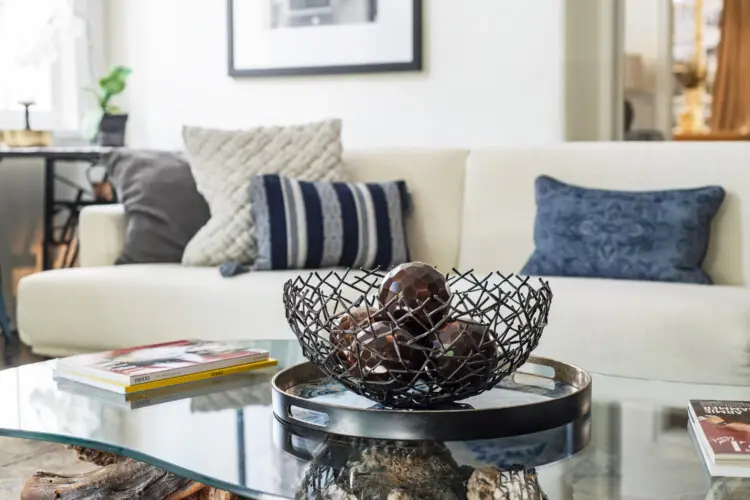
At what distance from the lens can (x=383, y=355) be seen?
1289 millimetres

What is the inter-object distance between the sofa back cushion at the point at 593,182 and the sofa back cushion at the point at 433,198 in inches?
1.5

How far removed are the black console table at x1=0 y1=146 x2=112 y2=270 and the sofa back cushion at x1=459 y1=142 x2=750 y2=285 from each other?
1.52 meters

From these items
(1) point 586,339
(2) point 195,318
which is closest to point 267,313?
(2) point 195,318

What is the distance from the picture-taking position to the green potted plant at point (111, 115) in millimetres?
4176


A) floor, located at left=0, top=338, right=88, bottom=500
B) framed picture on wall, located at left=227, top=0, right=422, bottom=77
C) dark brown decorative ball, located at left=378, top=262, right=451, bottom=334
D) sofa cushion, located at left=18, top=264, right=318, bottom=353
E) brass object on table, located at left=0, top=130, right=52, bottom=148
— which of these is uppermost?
framed picture on wall, located at left=227, top=0, right=422, bottom=77

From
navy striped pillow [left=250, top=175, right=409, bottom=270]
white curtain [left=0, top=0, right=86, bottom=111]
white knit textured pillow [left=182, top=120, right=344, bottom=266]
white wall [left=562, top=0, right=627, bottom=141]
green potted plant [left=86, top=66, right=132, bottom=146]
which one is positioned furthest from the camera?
white curtain [left=0, top=0, right=86, bottom=111]

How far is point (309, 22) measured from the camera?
4141mm

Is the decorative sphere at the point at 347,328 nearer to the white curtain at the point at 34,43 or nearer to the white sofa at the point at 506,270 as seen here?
the white sofa at the point at 506,270

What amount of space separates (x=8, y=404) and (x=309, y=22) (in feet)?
9.23

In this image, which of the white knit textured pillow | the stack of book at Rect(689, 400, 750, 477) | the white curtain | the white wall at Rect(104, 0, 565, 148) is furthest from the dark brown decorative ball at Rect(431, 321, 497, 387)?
the white curtain

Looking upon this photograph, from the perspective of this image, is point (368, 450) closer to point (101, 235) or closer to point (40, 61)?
point (101, 235)

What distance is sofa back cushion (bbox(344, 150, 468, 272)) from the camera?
3.30 metres

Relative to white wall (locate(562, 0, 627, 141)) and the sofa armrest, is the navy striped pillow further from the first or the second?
white wall (locate(562, 0, 627, 141))

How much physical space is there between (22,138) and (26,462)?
1.86m
